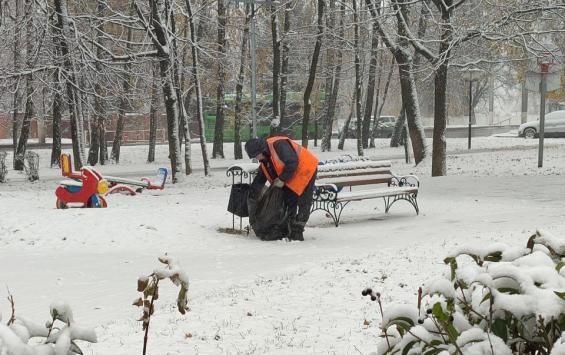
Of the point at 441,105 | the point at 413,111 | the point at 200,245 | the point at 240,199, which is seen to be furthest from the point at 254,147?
the point at 413,111

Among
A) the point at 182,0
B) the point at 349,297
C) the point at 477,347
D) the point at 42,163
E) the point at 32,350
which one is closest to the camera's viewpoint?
the point at 32,350

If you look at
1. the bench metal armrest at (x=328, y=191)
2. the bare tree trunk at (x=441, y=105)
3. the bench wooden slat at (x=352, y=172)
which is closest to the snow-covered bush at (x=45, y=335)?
the bench metal armrest at (x=328, y=191)

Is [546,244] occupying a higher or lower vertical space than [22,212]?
higher

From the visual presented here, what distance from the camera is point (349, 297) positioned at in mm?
6609

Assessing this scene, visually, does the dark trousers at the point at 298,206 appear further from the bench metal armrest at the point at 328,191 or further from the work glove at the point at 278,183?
the bench metal armrest at the point at 328,191

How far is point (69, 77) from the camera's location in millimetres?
22422

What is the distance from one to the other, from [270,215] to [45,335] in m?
8.93

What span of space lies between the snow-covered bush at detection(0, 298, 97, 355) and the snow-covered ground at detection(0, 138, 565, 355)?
304 cm

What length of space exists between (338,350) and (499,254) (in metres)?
2.80

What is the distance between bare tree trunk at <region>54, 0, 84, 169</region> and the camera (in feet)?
70.9

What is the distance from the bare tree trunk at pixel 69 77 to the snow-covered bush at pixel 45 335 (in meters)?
19.8

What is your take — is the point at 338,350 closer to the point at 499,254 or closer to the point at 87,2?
the point at 499,254

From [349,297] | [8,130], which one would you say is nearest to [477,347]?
[349,297]

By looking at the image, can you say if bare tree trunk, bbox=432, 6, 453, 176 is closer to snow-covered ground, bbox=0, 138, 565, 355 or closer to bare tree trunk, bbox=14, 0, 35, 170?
snow-covered ground, bbox=0, 138, 565, 355
